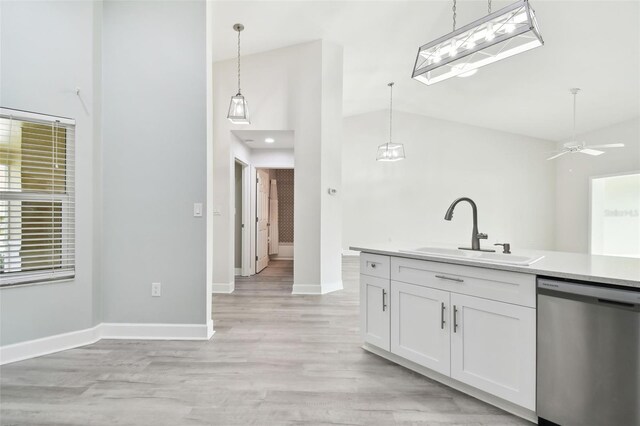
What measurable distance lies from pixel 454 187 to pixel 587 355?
747cm

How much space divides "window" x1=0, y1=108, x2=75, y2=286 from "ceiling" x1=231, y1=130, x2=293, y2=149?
238cm

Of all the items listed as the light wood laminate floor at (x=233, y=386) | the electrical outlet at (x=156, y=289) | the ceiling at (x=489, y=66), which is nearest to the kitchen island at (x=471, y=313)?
the light wood laminate floor at (x=233, y=386)

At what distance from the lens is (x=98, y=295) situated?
9.12 ft

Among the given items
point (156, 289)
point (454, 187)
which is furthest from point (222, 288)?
point (454, 187)

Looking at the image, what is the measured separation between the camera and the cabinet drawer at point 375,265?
234 cm

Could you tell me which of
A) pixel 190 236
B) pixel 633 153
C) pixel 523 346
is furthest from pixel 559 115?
pixel 190 236

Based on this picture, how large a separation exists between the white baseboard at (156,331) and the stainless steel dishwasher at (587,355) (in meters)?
2.55

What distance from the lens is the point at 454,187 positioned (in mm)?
8391

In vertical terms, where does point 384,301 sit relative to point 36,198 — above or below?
below

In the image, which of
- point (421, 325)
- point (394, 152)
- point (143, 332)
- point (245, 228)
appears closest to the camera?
point (421, 325)

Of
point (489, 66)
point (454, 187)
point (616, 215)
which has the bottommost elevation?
point (616, 215)

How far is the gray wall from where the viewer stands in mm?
2822

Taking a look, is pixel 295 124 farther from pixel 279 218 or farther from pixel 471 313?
pixel 279 218

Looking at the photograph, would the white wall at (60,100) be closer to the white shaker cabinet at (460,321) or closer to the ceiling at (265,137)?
the ceiling at (265,137)
